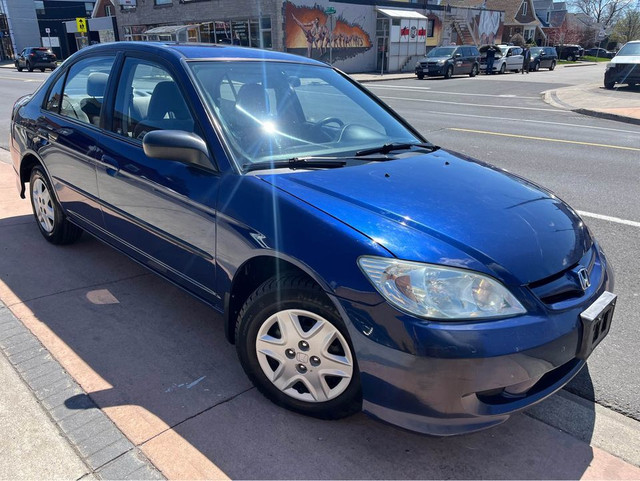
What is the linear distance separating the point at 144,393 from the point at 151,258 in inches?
35.7

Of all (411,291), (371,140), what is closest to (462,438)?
(411,291)

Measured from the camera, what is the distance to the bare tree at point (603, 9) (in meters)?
85.0

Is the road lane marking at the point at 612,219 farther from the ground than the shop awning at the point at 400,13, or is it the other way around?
the shop awning at the point at 400,13

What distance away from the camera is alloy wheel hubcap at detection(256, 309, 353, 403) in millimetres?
2314

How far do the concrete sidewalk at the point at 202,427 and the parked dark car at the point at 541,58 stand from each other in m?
40.3

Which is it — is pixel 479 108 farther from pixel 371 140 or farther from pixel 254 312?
pixel 254 312

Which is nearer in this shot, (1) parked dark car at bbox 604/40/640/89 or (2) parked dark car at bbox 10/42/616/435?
(2) parked dark car at bbox 10/42/616/435

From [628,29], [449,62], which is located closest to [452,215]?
[449,62]

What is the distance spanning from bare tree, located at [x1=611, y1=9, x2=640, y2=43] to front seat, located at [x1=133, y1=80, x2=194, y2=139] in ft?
301

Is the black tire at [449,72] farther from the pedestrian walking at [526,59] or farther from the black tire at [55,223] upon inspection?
the black tire at [55,223]

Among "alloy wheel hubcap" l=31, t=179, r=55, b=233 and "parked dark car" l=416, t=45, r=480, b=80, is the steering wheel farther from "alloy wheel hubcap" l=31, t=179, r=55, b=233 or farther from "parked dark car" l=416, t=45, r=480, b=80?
"parked dark car" l=416, t=45, r=480, b=80

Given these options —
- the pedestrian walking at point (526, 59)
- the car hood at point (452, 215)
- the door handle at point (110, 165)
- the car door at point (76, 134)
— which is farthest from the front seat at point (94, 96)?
the pedestrian walking at point (526, 59)

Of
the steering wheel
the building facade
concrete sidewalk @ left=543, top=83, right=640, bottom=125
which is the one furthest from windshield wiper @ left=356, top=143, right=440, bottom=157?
the building facade

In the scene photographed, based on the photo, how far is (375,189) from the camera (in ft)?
8.44
